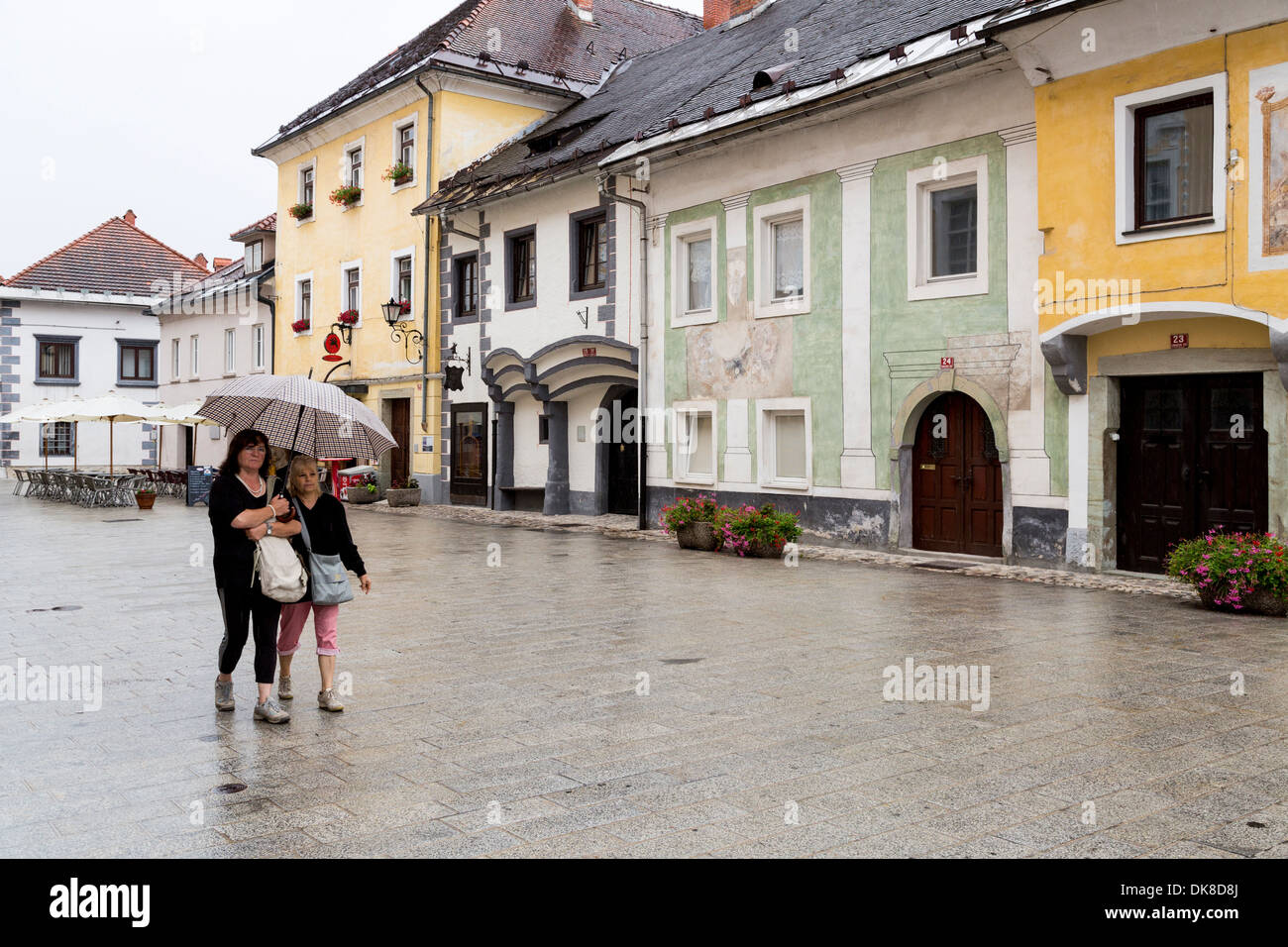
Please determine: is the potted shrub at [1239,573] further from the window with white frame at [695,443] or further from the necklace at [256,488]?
the window with white frame at [695,443]

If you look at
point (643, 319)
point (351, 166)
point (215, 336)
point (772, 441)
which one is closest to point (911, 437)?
point (772, 441)

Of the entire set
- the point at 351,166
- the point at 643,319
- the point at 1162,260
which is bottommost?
the point at 1162,260

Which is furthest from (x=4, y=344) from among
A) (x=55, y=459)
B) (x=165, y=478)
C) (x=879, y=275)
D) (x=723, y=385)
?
(x=879, y=275)

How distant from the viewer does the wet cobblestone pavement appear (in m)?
4.74

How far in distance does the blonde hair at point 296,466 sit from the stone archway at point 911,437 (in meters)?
10.8

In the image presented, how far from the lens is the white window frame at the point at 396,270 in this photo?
28812 millimetres

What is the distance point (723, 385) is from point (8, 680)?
13.8 metres

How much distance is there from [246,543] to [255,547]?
7 cm

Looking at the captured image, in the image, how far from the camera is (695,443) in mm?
20797

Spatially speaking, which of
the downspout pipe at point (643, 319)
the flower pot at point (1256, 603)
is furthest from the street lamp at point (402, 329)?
the flower pot at point (1256, 603)

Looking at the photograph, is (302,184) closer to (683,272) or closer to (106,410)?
(106,410)

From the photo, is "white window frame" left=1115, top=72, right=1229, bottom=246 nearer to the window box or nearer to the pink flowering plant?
the pink flowering plant

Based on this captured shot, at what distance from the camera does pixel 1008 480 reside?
1537 cm
